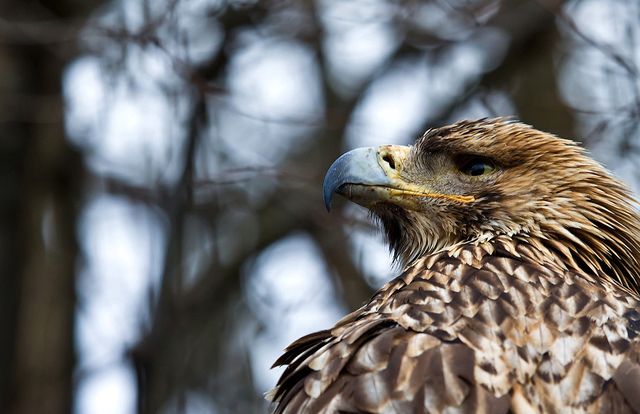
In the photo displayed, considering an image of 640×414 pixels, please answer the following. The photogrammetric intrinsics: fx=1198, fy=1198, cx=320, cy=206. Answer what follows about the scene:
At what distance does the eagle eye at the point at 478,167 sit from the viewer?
5016mm

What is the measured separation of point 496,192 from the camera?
4922mm

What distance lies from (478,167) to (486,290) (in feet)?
3.16

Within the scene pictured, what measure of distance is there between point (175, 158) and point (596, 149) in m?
2.76

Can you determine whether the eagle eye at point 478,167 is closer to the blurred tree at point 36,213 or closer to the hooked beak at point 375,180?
the hooked beak at point 375,180

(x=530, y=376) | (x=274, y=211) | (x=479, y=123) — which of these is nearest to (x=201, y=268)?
(x=274, y=211)

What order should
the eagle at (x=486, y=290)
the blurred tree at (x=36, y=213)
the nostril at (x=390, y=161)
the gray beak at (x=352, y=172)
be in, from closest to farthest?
the eagle at (x=486, y=290) < the gray beak at (x=352, y=172) < the nostril at (x=390, y=161) < the blurred tree at (x=36, y=213)

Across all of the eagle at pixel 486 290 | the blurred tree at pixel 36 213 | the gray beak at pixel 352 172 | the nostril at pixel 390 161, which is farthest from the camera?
the blurred tree at pixel 36 213

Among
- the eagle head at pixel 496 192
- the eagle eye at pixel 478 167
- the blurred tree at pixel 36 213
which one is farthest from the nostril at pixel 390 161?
the blurred tree at pixel 36 213

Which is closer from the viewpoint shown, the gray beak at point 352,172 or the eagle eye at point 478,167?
the gray beak at point 352,172

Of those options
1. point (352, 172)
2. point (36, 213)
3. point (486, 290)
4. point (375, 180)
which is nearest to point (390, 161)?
point (375, 180)

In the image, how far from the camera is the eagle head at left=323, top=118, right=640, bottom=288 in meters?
4.79

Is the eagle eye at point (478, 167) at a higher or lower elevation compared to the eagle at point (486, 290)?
higher

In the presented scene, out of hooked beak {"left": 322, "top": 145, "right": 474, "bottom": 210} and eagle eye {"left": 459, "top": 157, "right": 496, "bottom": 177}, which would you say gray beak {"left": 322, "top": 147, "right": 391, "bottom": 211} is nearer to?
hooked beak {"left": 322, "top": 145, "right": 474, "bottom": 210}

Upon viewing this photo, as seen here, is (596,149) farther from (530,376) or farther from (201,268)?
(530,376)
